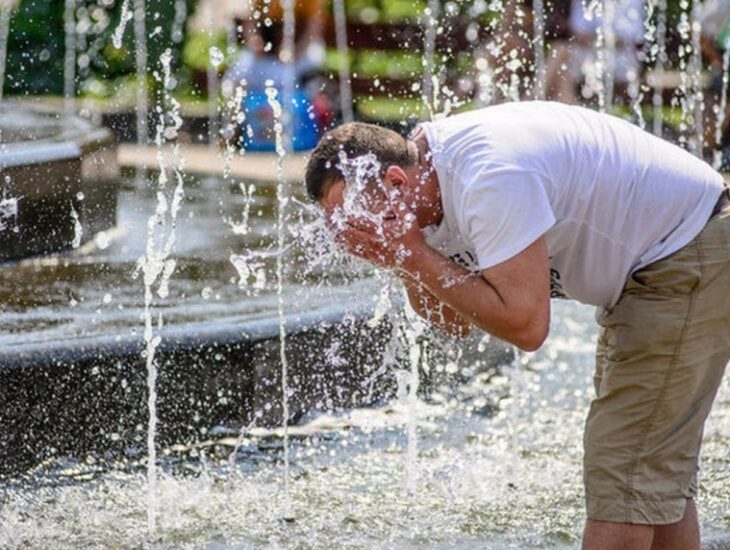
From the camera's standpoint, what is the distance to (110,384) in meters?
5.09

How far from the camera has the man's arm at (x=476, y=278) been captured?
3314 millimetres

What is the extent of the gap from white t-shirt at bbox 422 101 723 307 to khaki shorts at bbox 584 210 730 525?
0.16 ft

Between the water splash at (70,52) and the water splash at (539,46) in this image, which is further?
the water splash at (70,52)

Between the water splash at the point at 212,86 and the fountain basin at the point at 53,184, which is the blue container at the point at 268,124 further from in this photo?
the fountain basin at the point at 53,184

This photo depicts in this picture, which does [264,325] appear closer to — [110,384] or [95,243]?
[110,384]

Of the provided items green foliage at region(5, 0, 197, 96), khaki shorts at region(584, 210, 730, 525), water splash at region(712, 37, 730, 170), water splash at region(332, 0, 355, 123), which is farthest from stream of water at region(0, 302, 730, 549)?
green foliage at region(5, 0, 197, 96)

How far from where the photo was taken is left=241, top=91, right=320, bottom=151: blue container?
12094 millimetres

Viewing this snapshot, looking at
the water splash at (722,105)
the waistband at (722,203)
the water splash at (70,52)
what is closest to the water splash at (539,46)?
the water splash at (722,105)

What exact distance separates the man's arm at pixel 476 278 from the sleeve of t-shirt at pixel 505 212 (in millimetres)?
22

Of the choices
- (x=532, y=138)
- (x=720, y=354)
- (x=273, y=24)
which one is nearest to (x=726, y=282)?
(x=720, y=354)

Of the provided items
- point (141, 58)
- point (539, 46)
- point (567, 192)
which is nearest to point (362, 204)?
point (567, 192)

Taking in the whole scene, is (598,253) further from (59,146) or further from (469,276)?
(59,146)

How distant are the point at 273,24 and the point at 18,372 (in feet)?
29.3

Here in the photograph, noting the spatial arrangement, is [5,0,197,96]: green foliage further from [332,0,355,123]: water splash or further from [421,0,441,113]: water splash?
[421,0,441,113]: water splash
